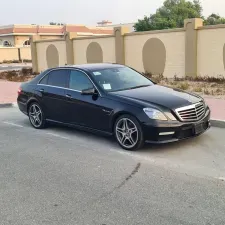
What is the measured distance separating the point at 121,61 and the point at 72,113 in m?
12.7

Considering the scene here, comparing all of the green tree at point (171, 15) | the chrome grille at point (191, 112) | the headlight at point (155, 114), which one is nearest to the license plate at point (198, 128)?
the chrome grille at point (191, 112)

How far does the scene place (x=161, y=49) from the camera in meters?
17.6

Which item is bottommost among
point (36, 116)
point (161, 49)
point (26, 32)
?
point (36, 116)

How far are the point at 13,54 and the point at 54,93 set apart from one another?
45.8 metres

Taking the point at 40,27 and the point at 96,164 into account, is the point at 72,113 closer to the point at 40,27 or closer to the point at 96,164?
the point at 96,164

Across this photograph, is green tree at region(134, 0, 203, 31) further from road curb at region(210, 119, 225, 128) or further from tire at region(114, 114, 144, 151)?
tire at region(114, 114, 144, 151)

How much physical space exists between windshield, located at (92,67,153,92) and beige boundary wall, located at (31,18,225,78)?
28.9ft

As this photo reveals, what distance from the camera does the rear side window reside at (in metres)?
7.73

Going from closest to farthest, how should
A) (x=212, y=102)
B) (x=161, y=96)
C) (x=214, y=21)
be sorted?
(x=161, y=96) → (x=212, y=102) → (x=214, y=21)

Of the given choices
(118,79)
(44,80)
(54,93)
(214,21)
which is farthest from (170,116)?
(214,21)

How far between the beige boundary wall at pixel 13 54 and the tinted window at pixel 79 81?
4466 centimetres

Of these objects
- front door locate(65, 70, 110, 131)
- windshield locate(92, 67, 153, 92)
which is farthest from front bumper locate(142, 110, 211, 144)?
windshield locate(92, 67, 153, 92)

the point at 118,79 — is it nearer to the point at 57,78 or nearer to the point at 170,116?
the point at 57,78

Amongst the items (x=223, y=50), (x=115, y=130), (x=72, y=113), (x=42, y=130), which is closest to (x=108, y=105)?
(x=115, y=130)
